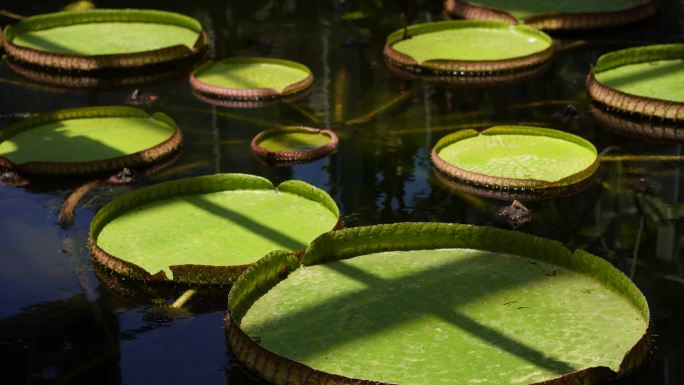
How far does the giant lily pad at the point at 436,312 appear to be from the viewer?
409 centimetres

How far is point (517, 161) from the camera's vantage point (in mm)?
6250

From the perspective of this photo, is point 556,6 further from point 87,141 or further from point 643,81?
point 87,141

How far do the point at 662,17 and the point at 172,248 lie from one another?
567 cm

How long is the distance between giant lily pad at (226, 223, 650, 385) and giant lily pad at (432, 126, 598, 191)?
1041 mm

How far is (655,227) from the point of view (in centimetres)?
559

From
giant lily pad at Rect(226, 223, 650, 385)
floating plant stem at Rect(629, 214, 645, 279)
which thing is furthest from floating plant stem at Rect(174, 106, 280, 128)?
floating plant stem at Rect(629, 214, 645, 279)

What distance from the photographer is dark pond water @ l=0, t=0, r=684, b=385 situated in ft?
14.9

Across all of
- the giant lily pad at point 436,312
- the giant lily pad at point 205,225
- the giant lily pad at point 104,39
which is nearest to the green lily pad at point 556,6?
the giant lily pad at point 104,39

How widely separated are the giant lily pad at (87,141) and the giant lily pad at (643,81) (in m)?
2.69

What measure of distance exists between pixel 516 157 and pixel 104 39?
3898mm

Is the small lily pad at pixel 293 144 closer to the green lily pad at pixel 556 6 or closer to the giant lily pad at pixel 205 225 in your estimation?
the giant lily pad at pixel 205 225

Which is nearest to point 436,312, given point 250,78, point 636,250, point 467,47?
point 636,250

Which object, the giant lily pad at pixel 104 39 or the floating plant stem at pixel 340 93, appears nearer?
the floating plant stem at pixel 340 93

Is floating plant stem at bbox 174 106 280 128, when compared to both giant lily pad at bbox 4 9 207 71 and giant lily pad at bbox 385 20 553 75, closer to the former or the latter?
giant lily pad at bbox 4 9 207 71
